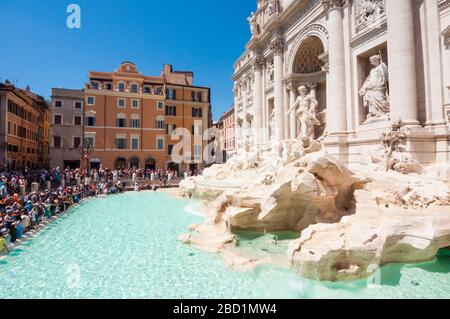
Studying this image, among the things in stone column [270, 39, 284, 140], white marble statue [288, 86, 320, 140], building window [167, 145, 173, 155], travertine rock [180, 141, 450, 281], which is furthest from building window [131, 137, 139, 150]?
travertine rock [180, 141, 450, 281]

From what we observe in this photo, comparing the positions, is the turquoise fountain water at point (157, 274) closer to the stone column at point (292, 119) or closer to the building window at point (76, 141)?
the stone column at point (292, 119)

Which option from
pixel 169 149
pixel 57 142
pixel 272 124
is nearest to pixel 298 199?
pixel 272 124

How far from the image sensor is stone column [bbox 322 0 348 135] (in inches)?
488

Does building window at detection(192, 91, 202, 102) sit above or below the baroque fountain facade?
above

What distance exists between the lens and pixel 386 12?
10.2 m

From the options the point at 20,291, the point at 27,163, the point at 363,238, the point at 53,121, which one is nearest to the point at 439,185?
the point at 363,238

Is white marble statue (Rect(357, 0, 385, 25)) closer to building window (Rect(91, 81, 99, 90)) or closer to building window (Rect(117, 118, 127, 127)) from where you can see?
building window (Rect(117, 118, 127, 127))

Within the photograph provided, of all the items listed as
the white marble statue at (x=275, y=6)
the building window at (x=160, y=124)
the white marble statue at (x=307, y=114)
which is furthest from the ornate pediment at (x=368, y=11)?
the building window at (x=160, y=124)

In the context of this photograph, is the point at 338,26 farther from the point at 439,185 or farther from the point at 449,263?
the point at 449,263

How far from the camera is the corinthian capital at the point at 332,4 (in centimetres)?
1246

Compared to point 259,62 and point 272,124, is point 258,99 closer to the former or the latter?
point 259,62

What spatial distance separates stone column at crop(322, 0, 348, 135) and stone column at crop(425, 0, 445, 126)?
11.6 feet

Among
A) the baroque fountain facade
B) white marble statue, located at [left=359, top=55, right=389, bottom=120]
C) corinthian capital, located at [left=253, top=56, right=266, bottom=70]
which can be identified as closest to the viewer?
the baroque fountain facade
